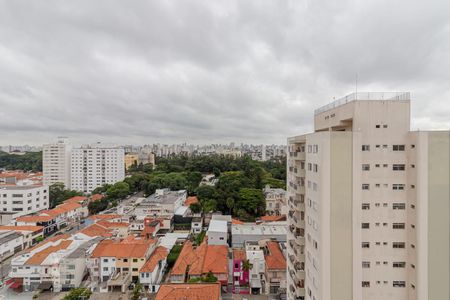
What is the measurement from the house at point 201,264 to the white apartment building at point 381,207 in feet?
35.8

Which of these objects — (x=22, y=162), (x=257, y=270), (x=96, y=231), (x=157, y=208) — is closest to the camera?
(x=257, y=270)

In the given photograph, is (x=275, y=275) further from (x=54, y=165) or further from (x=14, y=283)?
(x=54, y=165)

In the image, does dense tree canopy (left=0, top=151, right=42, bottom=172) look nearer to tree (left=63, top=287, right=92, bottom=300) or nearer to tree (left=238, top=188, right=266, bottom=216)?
tree (left=238, top=188, right=266, bottom=216)

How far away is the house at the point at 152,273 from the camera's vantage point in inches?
750

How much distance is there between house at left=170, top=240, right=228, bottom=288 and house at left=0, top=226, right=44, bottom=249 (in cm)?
1710

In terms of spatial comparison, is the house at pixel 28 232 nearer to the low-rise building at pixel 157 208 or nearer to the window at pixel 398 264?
the low-rise building at pixel 157 208

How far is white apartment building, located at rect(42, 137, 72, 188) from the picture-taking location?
57.0m

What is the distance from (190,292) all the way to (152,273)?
521 centimetres

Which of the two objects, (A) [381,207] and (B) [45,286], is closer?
(A) [381,207]

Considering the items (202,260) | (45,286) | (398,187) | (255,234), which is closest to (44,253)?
(45,286)

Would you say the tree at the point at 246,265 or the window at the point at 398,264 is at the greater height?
the window at the point at 398,264

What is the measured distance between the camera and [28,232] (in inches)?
1085

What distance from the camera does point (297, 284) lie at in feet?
39.0

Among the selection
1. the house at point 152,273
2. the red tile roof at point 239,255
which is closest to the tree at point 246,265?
the red tile roof at point 239,255
